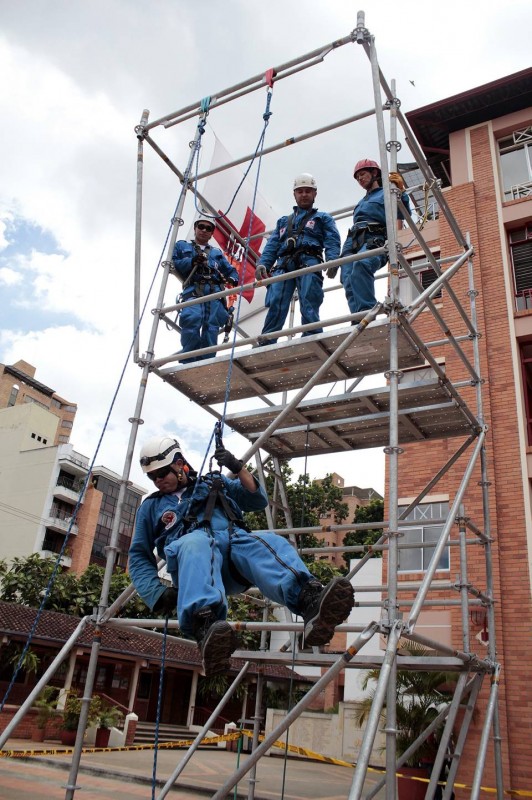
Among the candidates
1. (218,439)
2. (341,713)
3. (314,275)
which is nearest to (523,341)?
(314,275)

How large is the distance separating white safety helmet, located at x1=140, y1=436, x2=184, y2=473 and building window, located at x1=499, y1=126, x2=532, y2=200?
45.2 ft

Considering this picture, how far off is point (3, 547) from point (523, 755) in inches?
1610

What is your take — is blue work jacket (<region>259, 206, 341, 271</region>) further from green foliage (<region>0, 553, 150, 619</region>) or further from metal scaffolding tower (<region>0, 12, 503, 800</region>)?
green foliage (<region>0, 553, 150, 619</region>)

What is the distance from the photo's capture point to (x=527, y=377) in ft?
50.8

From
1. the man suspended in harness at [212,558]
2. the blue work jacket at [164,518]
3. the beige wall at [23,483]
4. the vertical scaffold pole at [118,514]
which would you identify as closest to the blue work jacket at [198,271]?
the vertical scaffold pole at [118,514]

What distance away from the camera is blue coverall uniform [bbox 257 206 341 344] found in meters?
7.20

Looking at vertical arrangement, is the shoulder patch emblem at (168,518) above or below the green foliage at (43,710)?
above

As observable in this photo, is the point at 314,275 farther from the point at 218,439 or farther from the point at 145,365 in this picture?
the point at 218,439

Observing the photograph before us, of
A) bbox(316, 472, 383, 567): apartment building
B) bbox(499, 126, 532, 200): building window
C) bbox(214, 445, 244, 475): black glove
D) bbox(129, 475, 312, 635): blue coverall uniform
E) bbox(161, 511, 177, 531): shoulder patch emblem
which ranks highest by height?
bbox(316, 472, 383, 567): apartment building

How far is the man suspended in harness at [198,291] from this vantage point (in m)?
7.76

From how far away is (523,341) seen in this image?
1473cm

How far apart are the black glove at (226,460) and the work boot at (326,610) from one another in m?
1.08

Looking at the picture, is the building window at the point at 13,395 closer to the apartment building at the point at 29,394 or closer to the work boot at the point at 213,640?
the apartment building at the point at 29,394

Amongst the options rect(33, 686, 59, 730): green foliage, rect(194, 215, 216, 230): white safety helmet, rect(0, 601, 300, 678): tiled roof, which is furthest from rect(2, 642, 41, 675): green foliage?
rect(194, 215, 216, 230): white safety helmet
